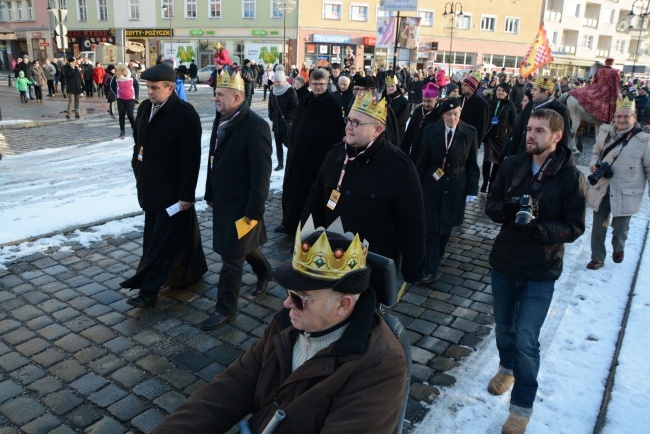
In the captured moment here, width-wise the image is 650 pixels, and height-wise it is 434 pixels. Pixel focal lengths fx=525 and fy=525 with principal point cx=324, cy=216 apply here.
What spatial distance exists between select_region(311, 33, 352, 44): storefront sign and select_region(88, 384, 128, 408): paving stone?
138ft

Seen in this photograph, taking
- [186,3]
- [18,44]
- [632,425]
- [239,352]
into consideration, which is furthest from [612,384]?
[18,44]

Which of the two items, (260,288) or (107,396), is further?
(260,288)

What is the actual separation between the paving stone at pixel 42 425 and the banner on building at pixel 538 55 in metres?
13.6

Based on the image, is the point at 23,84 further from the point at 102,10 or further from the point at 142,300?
the point at 102,10

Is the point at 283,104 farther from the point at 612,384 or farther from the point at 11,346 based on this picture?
the point at 612,384

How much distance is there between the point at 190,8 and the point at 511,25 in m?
29.5

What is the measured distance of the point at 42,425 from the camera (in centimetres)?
327

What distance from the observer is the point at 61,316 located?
4629 mm

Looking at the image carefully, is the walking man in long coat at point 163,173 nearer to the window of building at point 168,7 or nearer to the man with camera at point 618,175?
the man with camera at point 618,175

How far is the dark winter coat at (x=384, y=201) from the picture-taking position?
11.1ft

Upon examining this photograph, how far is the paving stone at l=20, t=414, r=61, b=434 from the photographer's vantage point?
127 inches

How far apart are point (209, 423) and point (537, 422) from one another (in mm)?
2243

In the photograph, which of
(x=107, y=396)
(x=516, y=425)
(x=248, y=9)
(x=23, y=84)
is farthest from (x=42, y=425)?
(x=248, y=9)

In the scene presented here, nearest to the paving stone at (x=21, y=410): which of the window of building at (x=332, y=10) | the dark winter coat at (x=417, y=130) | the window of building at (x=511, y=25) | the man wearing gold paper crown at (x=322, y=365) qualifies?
the man wearing gold paper crown at (x=322, y=365)
